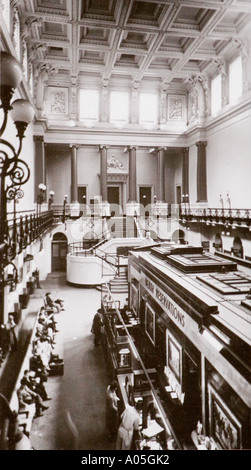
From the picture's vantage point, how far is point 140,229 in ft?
69.7

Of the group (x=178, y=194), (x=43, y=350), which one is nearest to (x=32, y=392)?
(x=43, y=350)

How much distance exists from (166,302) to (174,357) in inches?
36.6

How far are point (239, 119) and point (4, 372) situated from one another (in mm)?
15831

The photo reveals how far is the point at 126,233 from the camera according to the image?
70.7 ft

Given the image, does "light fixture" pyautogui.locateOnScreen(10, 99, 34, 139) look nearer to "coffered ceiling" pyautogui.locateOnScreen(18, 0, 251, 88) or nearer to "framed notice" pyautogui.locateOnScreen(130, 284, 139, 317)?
"framed notice" pyautogui.locateOnScreen(130, 284, 139, 317)

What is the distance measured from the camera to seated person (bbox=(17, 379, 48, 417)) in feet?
21.2

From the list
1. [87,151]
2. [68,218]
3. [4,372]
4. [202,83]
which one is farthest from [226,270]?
[87,151]

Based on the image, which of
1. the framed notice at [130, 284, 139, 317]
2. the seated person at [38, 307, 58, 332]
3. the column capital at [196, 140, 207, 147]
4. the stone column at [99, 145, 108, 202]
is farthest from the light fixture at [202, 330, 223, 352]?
the stone column at [99, 145, 108, 202]

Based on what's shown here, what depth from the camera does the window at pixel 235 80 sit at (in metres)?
17.7

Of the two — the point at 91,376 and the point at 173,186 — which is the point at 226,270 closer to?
the point at 91,376

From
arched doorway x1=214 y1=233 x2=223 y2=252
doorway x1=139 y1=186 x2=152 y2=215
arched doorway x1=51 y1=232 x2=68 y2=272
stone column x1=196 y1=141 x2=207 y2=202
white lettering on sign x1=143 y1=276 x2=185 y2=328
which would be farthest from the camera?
doorway x1=139 y1=186 x2=152 y2=215

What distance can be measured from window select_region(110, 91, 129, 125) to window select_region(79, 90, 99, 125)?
952mm

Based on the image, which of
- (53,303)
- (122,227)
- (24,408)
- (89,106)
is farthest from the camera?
(89,106)

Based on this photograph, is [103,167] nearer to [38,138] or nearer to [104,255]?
[38,138]
